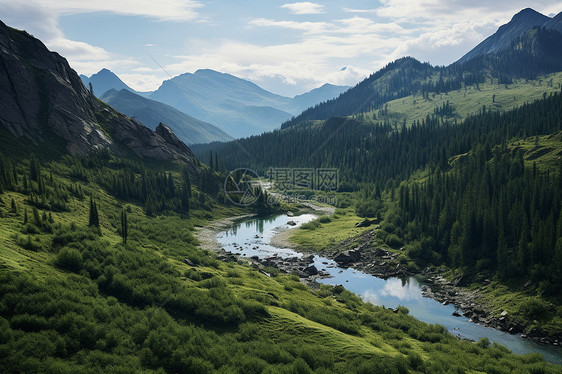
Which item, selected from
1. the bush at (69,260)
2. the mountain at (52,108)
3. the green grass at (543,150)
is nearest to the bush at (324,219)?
the green grass at (543,150)

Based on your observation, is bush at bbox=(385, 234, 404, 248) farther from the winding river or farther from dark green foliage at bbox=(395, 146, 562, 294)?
the winding river

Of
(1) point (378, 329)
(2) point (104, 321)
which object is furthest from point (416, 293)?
(2) point (104, 321)

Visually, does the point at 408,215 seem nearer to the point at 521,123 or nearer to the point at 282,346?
the point at 282,346

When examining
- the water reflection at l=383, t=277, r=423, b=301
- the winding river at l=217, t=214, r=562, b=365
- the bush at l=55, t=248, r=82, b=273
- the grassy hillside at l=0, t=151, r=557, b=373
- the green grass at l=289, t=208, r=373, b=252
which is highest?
the bush at l=55, t=248, r=82, b=273

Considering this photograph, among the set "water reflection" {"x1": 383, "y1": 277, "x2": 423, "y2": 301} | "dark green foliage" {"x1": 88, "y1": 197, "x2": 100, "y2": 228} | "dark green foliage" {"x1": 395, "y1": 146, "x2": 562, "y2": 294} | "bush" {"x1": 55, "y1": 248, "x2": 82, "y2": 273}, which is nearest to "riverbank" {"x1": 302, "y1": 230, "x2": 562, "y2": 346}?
"water reflection" {"x1": 383, "y1": 277, "x2": 423, "y2": 301}

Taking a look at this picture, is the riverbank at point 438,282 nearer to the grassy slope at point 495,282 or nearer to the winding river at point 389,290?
the grassy slope at point 495,282
